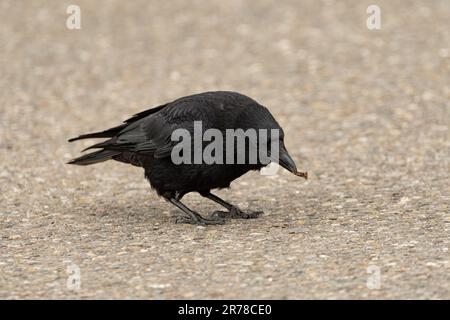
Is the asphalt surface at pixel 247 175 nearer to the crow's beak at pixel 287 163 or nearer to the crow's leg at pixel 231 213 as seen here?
the crow's leg at pixel 231 213

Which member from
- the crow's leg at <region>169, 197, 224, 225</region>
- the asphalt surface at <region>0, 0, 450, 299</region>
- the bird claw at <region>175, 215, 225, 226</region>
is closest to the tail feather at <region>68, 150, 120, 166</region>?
the asphalt surface at <region>0, 0, 450, 299</region>

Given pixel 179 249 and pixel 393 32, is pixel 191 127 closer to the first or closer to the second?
pixel 179 249

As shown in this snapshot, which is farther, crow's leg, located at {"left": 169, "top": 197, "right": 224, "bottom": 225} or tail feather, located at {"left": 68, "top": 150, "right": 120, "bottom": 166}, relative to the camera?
tail feather, located at {"left": 68, "top": 150, "right": 120, "bottom": 166}

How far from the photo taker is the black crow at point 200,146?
7.49 m

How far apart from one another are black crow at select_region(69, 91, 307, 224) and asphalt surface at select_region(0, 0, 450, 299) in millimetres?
436

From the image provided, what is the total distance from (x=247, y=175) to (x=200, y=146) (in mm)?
2692

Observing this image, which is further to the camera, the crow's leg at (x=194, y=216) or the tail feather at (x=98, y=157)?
the tail feather at (x=98, y=157)

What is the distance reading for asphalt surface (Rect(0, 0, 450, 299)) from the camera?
263 inches

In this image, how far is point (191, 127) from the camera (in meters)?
7.77

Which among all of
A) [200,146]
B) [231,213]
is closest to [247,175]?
[231,213]

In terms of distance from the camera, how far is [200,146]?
7.57 meters

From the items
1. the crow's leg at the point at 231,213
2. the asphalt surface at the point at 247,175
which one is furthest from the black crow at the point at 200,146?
the asphalt surface at the point at 247,175

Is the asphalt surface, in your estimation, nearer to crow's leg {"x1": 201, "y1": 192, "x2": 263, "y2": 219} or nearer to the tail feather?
crow's leg {"x1": 201, "y1": 192, "x2": 263, "y2": 219}
